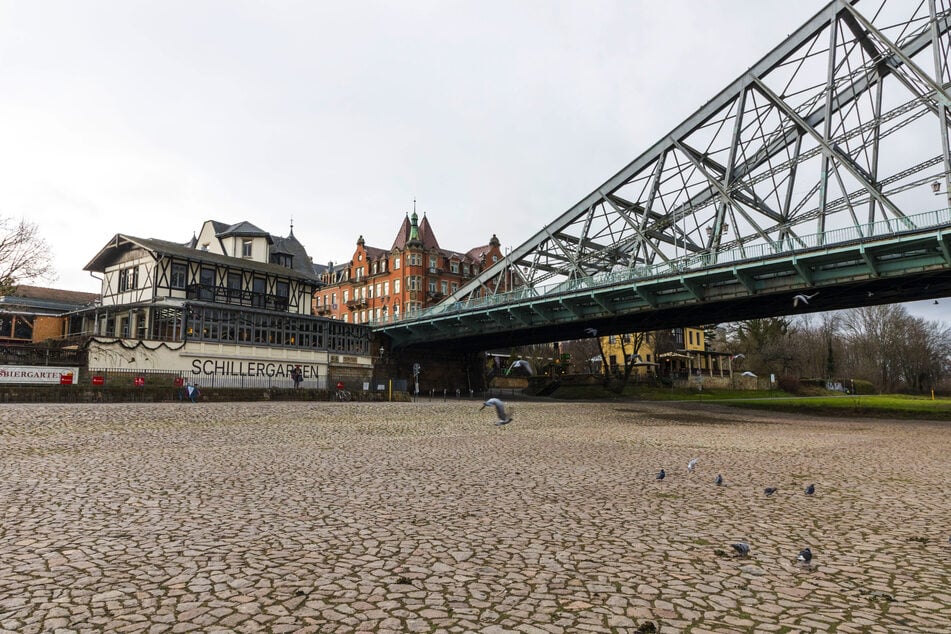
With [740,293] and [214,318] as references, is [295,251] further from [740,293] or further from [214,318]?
[740,293]

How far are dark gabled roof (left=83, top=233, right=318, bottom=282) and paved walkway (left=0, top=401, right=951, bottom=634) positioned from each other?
3787 centimetres

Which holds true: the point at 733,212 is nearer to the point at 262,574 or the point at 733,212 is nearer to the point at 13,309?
the point at 262,574

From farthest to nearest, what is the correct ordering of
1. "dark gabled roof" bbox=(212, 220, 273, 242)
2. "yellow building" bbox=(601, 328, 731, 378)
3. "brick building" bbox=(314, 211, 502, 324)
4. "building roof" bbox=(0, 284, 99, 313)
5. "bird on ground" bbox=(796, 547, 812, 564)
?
"brick building" bbox=(314, 211, 502, 324) → "yellow building" bbox=(601, 328, 731, 378) → "building roof" bbox=(0, 284, 99, 313) → "dark gabled roof" bbox=(212, 220, 273, 242) → "bird on ground" bbox=(796, 547, 812, 564)

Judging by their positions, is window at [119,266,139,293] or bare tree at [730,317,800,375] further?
bare tree at [730,317,800,375]

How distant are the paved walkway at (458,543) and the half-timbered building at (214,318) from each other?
32.5m

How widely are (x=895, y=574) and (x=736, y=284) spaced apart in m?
30.8

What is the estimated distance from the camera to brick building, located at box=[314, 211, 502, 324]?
278 feet

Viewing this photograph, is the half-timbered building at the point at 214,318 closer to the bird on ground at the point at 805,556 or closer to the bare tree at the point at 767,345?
the bird on ground at the point at 805,556

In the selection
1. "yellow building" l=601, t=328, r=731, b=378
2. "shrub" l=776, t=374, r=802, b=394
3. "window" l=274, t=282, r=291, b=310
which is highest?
"window" l=274, t=282, r=291, b=310

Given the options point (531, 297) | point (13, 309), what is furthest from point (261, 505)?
point (13, 309)

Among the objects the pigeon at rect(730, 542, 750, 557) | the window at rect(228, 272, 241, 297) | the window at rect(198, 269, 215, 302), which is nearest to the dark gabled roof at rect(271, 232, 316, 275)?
the window at rect(228, 272, 241, 297)

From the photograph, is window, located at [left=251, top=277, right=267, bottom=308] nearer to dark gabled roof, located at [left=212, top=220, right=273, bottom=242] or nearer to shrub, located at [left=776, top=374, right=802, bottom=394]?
dark gabled roof, located at [left=212, top=220, right=273, bottom=242]

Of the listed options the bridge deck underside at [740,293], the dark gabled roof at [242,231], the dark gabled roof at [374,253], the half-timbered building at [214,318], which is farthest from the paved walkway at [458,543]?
the dark gabled roof at [374,253]

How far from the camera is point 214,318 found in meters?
46.0
